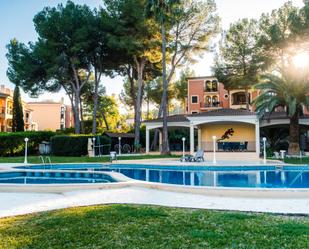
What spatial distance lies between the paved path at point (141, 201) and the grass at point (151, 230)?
2.71 ft

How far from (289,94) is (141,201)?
60.3 feet

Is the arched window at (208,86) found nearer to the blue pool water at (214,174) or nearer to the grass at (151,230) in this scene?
the blue pool water at (214,174)

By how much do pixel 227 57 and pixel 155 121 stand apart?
1187 cm

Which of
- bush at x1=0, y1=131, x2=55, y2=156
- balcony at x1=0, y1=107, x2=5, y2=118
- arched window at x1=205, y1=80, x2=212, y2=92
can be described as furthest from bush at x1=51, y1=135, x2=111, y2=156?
balcony at x1=0, y1=107, x2=5, y2=118

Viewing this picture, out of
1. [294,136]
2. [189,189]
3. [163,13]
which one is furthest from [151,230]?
[163,13]

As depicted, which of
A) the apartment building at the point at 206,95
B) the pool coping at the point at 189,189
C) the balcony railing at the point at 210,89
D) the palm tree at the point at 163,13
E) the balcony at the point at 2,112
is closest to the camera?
the pool coping at the point at 189,189

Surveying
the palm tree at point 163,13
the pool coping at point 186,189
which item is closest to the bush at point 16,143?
the palm tree at point 163,13

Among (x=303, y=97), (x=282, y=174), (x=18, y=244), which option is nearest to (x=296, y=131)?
(x=303, y=97)

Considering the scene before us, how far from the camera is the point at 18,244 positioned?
4020mm

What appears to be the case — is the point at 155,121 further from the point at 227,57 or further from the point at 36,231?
the point at 36,231

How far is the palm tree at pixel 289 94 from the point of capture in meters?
22.5

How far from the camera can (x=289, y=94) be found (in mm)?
22438

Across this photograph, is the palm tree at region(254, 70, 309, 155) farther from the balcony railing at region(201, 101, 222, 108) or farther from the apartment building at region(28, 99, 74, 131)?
the apartment building at region(28, 99, 74, 131)

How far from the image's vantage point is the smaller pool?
41.9 feet
